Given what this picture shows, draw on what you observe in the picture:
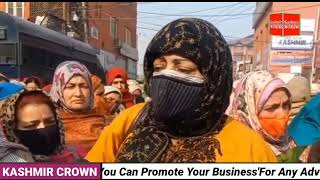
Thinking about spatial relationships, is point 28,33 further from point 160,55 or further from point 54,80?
point 160,55

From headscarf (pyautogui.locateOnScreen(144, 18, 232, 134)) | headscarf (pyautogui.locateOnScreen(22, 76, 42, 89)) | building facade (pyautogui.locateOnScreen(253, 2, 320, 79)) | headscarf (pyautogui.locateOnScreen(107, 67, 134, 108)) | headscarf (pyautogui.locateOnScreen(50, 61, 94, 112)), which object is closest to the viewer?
headscarf (pyautogui.locateOnScreen(144, 18, 232, 134))

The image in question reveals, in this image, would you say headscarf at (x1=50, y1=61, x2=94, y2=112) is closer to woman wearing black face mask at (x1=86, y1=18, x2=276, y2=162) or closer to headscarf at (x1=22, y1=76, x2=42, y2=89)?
headscarf at (x1=22, y1=76, x2=42, y2=89)

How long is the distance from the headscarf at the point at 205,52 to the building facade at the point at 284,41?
0.50m

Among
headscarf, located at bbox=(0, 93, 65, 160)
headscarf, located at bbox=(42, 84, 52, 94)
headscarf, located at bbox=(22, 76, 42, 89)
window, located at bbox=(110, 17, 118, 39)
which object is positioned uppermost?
window, located at bbox=(110, 17, 118, 39)

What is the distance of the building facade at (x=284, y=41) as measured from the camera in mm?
1794

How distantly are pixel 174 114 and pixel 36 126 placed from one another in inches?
29.2

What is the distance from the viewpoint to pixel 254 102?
202 centimetres

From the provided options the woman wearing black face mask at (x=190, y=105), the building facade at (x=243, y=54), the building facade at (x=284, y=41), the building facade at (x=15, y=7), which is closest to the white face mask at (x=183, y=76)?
the woman wearing black face mask at (x=190, y=105)

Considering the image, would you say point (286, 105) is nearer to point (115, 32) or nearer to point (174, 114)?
point (115, 32)

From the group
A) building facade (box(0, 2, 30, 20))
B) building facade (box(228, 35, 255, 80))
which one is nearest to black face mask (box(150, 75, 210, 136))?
building facade (box(228, 35, 255, 80))

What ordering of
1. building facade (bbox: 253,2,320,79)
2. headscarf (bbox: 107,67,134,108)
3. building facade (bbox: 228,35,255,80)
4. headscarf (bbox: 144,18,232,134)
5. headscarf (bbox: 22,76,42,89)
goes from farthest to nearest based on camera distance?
headscarf (bbox: 107,67,134,108)
headscarf (bbox: 22,76,42,89)
building facade (bbox: 253,2,320,79)
building facade (bbox: 228,35,255,80)
headscarf (bbox: 144,18,232,134)

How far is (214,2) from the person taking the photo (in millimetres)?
1726

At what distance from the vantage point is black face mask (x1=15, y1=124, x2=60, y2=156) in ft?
5.98

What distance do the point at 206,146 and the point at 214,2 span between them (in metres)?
0.59
